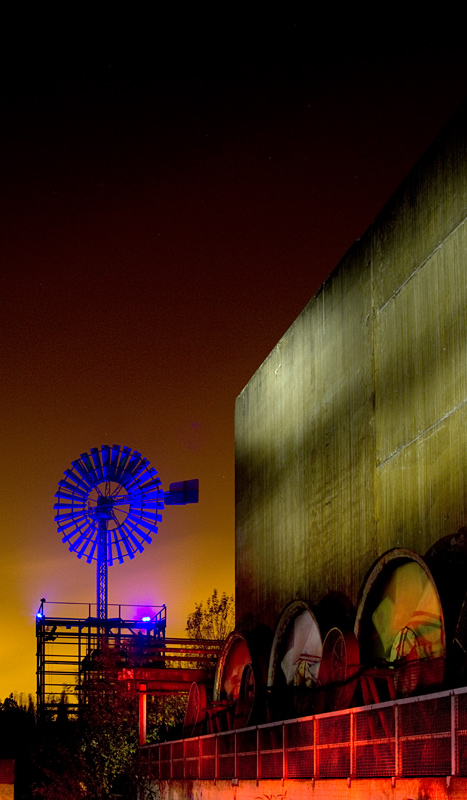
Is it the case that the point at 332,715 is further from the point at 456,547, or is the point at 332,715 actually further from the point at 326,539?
the point at 326,539

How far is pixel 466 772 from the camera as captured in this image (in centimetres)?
1315

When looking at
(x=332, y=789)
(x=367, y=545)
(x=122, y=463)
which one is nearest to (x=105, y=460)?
(x=122, y=463)

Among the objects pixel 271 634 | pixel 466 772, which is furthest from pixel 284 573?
pixel 466 772

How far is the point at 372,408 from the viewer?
25531mm

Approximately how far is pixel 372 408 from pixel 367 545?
3.16 metres

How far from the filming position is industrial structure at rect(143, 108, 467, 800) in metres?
17.2

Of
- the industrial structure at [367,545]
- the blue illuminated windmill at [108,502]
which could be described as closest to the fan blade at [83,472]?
the blue illuminated windmill at [108,502]

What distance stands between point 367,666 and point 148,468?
137 feet

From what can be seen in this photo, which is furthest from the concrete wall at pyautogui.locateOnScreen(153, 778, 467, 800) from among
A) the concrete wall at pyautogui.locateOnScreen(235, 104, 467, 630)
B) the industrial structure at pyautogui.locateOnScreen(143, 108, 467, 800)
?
the concrete wall at pyautogui.locateOnScreen(235, 104, 467, 630)

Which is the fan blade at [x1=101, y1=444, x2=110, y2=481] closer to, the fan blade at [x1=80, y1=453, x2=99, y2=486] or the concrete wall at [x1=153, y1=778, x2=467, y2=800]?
the fan blade at [x1=80, y1=453, x2=99, y2=486]

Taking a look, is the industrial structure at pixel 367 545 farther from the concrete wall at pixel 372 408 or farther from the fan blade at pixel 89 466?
the fan blade at pixel 89 466

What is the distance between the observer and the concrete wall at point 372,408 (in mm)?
21469

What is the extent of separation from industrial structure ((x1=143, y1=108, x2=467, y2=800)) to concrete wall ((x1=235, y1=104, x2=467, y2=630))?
0.06m

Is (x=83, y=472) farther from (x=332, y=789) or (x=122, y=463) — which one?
(x=332, y=789)
